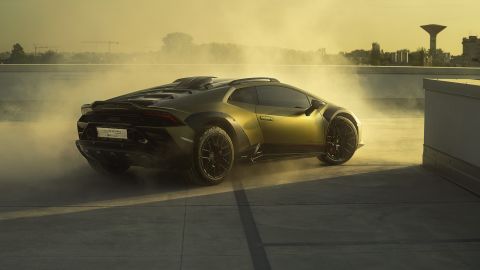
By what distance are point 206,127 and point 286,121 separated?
138 centimetres

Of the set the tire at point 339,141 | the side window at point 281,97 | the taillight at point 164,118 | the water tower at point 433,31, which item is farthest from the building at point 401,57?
the taillight at point 164,118

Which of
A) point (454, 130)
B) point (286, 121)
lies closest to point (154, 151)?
point (286, 121)

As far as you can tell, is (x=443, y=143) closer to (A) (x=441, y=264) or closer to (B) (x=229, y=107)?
(B) (x=229, y=107)

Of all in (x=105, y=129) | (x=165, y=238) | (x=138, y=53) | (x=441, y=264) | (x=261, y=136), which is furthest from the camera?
(x=138, y=53)

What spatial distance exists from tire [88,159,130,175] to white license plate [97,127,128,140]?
61 centimetres

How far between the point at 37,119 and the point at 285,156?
855cm

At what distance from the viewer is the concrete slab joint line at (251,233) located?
5289mm

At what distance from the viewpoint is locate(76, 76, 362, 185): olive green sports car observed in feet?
26.2

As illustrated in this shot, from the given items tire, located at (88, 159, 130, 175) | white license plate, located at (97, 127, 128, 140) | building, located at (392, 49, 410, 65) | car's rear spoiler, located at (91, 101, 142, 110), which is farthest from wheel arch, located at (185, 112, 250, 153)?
building, located at (392, 49, 410, 65)

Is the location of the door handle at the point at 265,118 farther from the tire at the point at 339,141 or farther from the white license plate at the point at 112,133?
the white license plate at the point at 112,133

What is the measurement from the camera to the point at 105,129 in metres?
8.30

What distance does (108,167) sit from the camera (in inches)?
352

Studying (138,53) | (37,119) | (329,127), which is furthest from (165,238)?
(138,53)

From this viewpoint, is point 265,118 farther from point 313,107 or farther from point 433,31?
point 433,31
